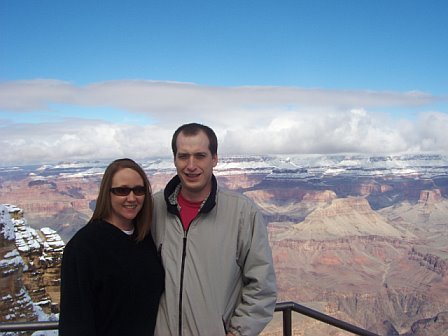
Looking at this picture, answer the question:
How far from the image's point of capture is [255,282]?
8.68 feet

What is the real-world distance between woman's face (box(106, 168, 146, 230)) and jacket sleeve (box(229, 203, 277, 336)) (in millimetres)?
652

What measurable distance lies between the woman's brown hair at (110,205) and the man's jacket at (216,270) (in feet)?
0.40

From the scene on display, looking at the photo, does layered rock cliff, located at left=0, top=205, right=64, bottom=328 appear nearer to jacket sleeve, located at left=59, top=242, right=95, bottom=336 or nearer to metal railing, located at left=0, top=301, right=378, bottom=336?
metal railing, located at left=0, top=301, right=378, bottom=336

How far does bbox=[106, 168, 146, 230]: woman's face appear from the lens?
2564 mm

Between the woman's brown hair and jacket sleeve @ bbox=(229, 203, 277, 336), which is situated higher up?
the woman's brown hair

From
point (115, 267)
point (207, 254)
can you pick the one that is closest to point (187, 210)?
point (207, 254)

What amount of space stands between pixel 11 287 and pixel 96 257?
887 centimetres

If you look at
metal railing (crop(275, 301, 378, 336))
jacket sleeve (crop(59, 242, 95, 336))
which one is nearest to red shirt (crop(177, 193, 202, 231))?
jacket sleeve (crop(59, 242, 95, 336))

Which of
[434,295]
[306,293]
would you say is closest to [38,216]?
[306,293]

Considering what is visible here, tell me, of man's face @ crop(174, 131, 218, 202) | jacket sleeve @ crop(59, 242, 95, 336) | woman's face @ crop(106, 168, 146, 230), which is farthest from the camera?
man's face @ crop(174, 131, 218, 202)

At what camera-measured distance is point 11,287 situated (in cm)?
992

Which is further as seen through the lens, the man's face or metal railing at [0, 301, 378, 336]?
metal railing at [0, 301, 378, 336]

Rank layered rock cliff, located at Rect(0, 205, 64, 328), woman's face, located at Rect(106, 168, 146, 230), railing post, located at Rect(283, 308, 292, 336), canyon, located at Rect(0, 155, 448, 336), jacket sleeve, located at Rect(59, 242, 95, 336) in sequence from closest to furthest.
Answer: jacket sleeve, located at Rect(59, 242, 95, 336) < woman's face, located at Rect(106, 168, 146, 230) < railing post, located at Rect(283, 308, 292, 336) < layered rock cliff, located at Rect(0, 205, 64, 328) < canyon, located at Rect(0, 155, 448, 336)

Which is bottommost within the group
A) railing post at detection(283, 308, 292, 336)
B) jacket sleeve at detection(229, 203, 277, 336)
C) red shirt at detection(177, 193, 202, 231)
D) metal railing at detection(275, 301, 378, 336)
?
railing post at detection(283, 308, 292, 336)
